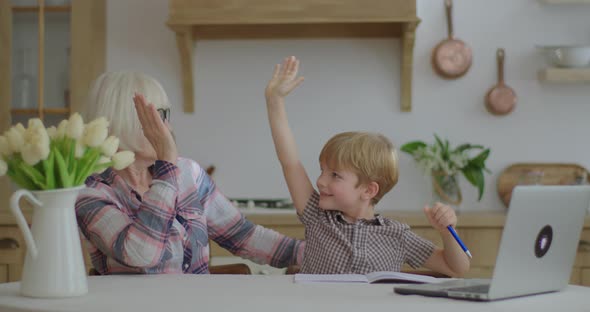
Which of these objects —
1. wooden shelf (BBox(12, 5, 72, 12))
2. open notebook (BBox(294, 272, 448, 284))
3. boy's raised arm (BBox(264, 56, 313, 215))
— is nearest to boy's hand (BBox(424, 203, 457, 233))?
open notebook (BBox(294, 272, 448, 284))

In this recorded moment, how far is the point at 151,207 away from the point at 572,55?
2475 millimetres

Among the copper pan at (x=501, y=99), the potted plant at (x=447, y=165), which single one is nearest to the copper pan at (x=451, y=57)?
the copper pan at (x=501, y=99)

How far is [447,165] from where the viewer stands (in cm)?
383

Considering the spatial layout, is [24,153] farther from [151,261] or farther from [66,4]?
[66,4]

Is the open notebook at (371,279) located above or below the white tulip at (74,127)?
below

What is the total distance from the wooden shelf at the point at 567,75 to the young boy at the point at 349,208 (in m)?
1.76

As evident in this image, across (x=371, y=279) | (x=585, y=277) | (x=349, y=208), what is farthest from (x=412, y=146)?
(x=371, y=279)

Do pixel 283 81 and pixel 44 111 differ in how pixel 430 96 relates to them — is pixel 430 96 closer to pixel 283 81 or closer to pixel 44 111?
pixel 44 111

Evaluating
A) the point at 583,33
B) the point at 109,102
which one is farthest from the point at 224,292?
the point at 583,33

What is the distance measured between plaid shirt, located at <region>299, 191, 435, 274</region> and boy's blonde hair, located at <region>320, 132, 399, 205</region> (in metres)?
0.10

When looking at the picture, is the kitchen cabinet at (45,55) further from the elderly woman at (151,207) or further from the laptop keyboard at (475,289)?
the laptop keyboard at (475,289)

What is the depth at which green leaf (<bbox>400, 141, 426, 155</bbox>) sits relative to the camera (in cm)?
390

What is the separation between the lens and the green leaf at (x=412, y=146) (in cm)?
390

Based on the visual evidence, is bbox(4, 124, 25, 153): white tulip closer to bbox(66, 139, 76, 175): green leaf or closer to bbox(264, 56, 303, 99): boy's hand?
bbox(66, 139, 76, 175): green leaf
